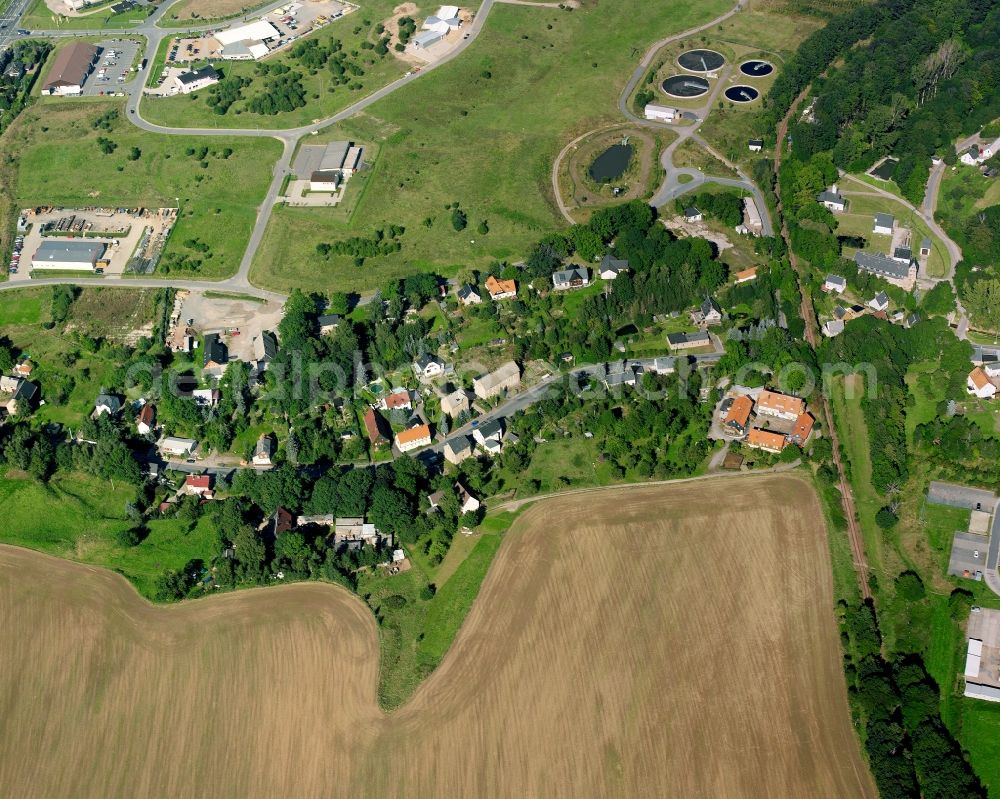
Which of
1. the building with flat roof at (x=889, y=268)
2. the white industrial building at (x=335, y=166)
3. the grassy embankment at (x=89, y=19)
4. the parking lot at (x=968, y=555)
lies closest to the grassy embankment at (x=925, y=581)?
the parking lot at (x=968, y=555)

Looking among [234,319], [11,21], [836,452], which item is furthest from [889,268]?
[11,21]

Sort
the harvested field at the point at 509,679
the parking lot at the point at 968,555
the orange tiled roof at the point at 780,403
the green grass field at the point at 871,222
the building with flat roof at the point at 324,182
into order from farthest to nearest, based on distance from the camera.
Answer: the building with flat roof at the point at 324,182
the green grass field at the point at 871,222
the orange tiled roof at the point at 780,403
the parking lot at the point at 968,555
the harvested field at the point at 509,679

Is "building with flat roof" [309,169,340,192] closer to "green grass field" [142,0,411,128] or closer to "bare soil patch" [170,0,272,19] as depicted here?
"green grass field" [142,0,411,128]

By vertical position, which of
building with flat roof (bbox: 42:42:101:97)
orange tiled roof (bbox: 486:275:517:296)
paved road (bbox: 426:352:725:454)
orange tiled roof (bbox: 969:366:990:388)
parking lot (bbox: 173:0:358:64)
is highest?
building with flat roof (bbox: 42:42:101:97)

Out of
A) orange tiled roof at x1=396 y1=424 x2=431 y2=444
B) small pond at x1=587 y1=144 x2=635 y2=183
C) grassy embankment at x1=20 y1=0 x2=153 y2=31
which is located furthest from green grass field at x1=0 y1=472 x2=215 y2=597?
grassy embankment at x1=20 y1=0 x2=153 y2=31

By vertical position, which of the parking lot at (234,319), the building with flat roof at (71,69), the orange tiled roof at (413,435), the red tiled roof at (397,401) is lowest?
the red tiled roof at (397,401)

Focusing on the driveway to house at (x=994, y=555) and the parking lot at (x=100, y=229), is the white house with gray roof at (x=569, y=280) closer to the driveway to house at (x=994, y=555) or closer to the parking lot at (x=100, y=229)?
the driveway to house at (x=994, y=555)

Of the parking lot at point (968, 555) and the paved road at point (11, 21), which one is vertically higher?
the paved road at point (11, 21)

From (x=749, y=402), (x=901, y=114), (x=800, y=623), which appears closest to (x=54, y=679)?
(x=800, y=623)
